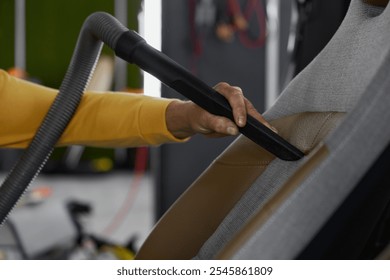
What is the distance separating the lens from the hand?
0.70 m

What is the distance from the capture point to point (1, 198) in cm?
91

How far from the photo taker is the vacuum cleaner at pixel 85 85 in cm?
70

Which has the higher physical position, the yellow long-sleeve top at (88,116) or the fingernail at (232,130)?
the fingernail at (232,130)

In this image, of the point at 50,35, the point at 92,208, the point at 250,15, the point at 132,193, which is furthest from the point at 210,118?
the point at 50,35

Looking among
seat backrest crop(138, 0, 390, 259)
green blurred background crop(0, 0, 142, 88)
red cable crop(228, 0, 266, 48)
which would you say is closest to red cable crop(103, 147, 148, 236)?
green blurred background crop(0, 0, 142, 88)

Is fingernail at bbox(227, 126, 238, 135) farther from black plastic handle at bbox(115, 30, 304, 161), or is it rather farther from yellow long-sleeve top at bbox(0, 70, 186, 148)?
yellow long-sleeve top at bbox(0, 70, 186, 148)

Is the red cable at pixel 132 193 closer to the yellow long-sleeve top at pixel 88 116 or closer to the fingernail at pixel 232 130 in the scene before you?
the yellow long-sleeve top at pixel 88 116

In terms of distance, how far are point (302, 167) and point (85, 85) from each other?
50cm

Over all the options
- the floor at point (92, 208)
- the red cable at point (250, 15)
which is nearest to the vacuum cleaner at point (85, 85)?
the floor at point (92, 208)

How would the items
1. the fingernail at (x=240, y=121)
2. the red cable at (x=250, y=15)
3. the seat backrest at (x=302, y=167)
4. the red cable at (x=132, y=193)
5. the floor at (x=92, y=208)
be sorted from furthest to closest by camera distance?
the red cable at (x=132, y=193) → the red cable at (x=250, y=15) → the floor at (x=92, y=208) → the fingernail at (x=240, y=121) → the seat backrest at (x=302, y=167)

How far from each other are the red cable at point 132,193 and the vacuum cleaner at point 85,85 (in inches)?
115

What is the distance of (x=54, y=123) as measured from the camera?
3.03 feet

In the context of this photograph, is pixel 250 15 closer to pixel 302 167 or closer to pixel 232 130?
pixel 232 130
